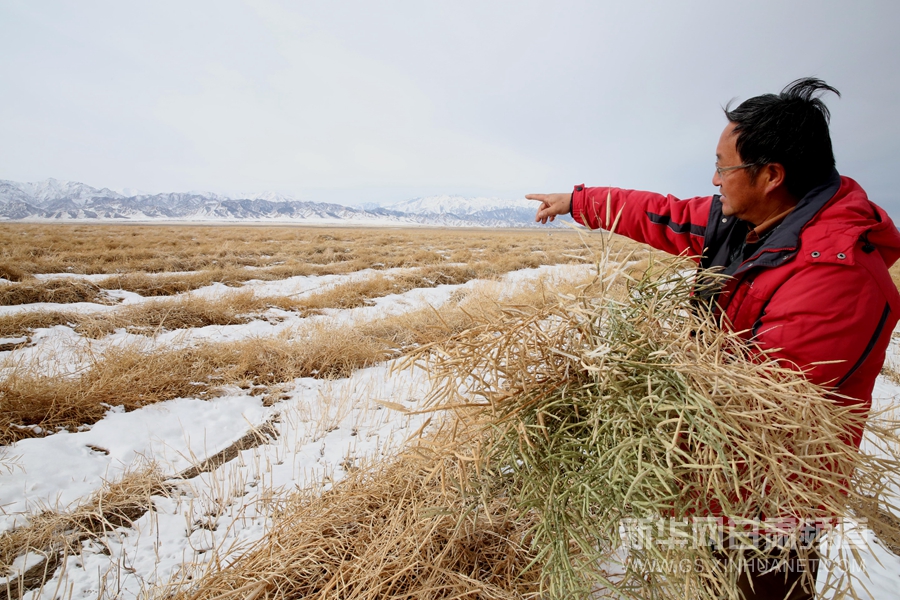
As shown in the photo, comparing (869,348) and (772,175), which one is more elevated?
(772,175)

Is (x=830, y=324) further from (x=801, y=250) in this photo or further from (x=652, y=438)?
(x=652, y=438)

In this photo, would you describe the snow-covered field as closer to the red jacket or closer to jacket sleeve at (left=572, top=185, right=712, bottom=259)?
the red jacket

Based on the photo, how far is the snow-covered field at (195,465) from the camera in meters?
1.69

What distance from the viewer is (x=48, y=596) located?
152cm

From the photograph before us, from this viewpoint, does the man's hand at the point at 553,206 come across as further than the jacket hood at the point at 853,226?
Yes

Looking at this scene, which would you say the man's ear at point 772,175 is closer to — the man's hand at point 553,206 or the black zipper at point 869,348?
the black zipper at point 869,348

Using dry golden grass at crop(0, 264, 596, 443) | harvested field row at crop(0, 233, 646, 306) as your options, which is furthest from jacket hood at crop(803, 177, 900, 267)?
harvested field row at crop(0, 233, 646, 306)

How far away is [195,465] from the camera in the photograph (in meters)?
2.40

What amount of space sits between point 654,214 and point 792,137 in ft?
1.94

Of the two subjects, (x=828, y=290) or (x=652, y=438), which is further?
(x=828, y=290)

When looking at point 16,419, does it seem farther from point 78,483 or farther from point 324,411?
point 324,411

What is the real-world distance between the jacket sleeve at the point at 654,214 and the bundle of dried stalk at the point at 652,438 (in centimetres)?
72

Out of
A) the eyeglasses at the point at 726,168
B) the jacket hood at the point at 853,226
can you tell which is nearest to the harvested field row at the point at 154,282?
the eyeglasses at the point at 726,168

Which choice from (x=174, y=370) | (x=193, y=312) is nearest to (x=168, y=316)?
(x=193, y=312)
